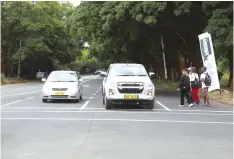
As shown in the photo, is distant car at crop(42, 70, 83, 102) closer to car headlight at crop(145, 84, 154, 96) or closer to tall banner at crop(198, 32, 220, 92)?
car headlight at crop(145, 84, 154, 96)

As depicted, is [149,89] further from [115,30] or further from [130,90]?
[115,30]

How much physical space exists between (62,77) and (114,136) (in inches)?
472

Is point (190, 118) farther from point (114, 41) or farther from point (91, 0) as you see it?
point (114, 41)

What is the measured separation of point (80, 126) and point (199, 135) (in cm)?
330

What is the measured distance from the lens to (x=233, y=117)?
1507 centimetres

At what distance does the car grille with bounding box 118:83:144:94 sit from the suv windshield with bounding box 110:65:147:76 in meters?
1.14

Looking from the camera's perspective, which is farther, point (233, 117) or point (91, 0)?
point (91, 0)

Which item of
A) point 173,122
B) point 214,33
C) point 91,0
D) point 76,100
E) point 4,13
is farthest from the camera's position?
point 4,13

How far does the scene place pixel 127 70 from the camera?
1884 centimetres

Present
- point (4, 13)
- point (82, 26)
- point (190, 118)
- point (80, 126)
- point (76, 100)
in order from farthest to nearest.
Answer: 1. point (4, 13)
2. point (82, 26)
3. point (76, 100)
4. point (190, 118)
5. point (80, 126)

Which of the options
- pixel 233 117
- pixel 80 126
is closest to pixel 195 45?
pixel 233 117

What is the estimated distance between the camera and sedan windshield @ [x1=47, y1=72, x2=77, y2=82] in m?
21.6

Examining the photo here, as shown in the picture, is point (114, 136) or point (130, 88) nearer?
point (114, 136)

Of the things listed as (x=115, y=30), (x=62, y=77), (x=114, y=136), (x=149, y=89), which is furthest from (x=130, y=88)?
(x=115, y=30)
